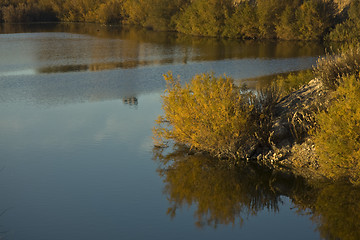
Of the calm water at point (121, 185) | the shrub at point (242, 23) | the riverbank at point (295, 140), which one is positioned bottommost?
the calm water at point (121, 185)

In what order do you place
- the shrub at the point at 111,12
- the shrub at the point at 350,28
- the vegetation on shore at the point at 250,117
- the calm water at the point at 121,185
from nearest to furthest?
the calm water at the point at 121,185
the vegetation on shore at the point at 250,117
the shrub at the point at 350,28
the shrub at the point at 111,12

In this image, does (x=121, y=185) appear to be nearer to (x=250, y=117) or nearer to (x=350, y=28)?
(x=250, y=117)

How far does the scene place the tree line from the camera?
39.8 m

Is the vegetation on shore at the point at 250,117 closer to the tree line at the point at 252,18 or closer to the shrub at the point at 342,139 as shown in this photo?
the shrub at the point at 342,139

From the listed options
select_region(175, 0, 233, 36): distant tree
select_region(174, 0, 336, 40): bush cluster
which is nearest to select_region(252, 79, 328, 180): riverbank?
select_region(174, 0, 336, 40): bush cluster

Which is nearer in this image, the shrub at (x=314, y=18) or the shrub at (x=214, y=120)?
the shrub at (x=214, y=120)

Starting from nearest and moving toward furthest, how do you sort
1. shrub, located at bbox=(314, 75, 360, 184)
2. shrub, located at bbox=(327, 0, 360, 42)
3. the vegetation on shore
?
shrub, located at bbox=(314, 75, 360, 184), the vegetation on shore, shrub, located at bbox=(327, 0, 360, 42)

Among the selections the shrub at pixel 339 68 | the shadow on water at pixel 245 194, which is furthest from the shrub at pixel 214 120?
the shrub at pixel 339 68

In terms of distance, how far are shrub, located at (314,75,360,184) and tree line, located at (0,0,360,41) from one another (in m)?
27.0

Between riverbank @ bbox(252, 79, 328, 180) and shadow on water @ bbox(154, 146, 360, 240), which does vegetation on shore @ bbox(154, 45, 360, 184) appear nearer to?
riverbank @ bbox(252, 79, 328, 180)

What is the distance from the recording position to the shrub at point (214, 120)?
492 inches

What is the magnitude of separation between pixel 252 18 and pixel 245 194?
34.7 metres

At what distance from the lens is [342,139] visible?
1059 centimetres

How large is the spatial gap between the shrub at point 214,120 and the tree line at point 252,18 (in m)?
26.0
